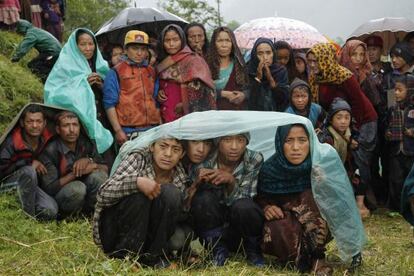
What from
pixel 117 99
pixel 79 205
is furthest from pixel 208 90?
pixel 79 205

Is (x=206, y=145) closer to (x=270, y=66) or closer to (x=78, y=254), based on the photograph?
(x=78, y=254)

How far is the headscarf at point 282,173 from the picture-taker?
3385 mm

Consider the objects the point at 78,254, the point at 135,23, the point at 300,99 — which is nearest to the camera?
the point at 78,254

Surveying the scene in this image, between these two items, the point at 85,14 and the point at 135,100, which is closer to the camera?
the point at 135,100

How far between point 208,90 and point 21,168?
1687mm

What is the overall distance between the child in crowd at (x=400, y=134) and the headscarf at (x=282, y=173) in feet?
7.45

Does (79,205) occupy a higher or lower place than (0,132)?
lower

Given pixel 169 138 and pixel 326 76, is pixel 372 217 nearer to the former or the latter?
pixel 326 76

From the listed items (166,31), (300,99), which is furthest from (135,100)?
(300,99)

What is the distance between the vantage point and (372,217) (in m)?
5.45

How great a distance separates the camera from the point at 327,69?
5.20 m

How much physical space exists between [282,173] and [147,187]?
898mm

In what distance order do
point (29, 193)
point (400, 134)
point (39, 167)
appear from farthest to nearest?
point (400, 134)
point (39, 167)
point (29, 193)

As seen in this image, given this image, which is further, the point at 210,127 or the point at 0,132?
the point at 0,132
